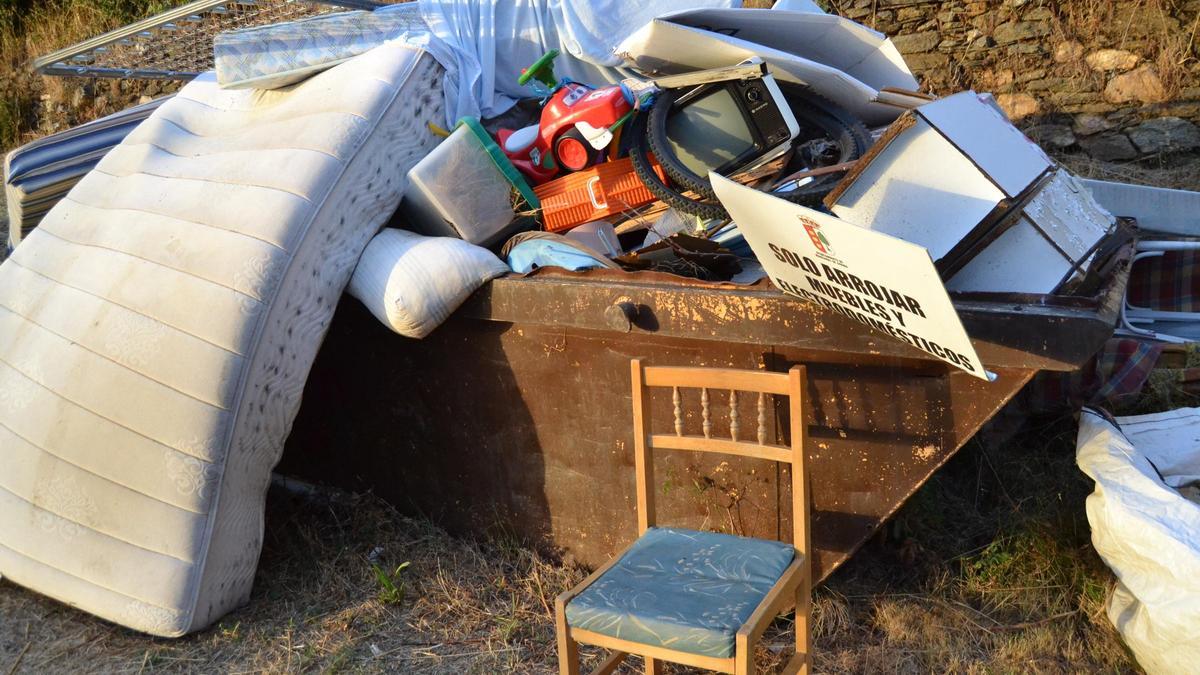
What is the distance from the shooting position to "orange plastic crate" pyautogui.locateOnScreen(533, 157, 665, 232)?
2.92m

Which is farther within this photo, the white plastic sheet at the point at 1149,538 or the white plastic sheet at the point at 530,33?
the white plastic sheet at the point at 530,33

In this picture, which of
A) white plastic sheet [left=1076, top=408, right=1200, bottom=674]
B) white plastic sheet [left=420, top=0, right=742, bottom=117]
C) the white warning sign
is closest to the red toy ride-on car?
white plastic sheet [left=420, top=0, right=742, bottom=117]

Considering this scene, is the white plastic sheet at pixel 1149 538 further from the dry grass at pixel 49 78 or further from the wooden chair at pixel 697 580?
the dry grass at pixel 49 78

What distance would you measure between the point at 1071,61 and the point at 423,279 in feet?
14.3

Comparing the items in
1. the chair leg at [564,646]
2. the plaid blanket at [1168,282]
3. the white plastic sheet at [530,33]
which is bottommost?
the plaid blanket at [1168,282]

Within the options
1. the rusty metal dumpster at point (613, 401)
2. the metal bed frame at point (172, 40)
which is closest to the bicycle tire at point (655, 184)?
the rusty metal dumpster at point (613, 401)

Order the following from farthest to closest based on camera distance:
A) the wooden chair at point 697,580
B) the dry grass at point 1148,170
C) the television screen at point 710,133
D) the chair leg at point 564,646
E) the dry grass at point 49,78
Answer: the dry grass at point 49,78
the dry grass at point 1148,170
the television screen at point 710,133
the chair leg at point 564,646
the wooden chair at point 697,580

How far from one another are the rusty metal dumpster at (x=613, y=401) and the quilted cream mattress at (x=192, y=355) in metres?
0.40

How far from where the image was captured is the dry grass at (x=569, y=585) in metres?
2.45

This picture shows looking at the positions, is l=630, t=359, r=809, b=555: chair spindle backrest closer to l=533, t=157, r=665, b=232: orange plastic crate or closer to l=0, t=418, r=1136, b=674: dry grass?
l=0, t=418, r=1136, b=674: dry grass

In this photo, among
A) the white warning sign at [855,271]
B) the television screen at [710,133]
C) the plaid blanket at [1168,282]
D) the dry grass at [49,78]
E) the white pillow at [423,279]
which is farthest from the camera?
the dry grass at [49,78]

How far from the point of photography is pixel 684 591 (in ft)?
6.45

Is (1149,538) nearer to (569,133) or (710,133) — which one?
(710,133)

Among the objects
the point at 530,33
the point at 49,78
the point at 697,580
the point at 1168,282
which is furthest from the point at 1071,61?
the point at 49,78
